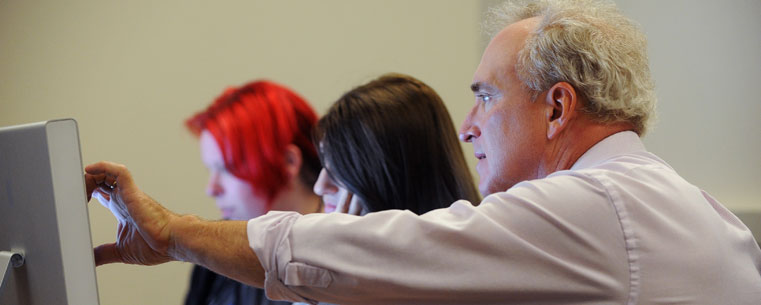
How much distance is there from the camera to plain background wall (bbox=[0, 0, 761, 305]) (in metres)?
2.41

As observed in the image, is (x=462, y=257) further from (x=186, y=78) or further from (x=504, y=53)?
(x=186, y=78)

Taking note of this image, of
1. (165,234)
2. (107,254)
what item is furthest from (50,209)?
(107,254)

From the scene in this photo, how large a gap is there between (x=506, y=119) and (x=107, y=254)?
72cm

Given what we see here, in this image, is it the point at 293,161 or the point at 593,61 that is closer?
the point at 593,61

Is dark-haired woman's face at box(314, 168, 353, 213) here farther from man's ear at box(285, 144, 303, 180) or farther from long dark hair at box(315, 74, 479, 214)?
man's ear at box(285, 144, 303, 180)

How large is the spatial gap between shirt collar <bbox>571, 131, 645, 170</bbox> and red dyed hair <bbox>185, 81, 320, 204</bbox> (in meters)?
1.22

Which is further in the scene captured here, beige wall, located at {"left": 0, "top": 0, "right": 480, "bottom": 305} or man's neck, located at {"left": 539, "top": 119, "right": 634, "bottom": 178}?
beige wall, located at {"left": 0, "top": 0, "right": 480, "bottom": 305}

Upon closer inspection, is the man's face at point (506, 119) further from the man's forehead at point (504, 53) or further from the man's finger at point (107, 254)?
the man's finger at point (107, 254)

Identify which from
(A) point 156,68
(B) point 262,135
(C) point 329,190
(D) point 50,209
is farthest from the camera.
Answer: (A) point 156,68

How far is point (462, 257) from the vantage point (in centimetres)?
88

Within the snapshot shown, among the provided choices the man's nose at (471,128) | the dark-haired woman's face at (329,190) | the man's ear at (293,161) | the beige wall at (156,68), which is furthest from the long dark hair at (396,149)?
the beige wall at (156,68)

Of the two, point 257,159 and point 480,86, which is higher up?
point 480,86

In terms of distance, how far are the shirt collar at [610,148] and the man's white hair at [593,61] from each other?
4 cm

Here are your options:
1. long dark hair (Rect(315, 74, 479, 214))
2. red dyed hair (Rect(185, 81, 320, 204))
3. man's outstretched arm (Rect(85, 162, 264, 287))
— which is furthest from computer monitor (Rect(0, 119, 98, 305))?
red dyed hair (Rect(185, 81, 320, 204))
